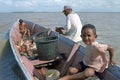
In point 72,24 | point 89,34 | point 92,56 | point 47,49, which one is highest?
point 89,34

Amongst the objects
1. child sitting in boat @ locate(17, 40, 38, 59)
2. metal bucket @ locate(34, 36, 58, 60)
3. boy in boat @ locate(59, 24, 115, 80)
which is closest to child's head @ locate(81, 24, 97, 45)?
boy in boat @ locate(59, 24, 115, 80)

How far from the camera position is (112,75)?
4.05 metres

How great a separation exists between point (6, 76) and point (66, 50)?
234 cm

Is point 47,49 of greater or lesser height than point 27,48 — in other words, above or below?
above

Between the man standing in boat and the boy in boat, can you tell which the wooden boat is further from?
the man standing in boat

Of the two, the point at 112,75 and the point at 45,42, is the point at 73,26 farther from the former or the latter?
the point at 112,75

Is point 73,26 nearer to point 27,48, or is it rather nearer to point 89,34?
point 27,48

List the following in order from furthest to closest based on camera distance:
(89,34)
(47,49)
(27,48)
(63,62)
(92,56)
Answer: (27,48) → (63,62) → (47,49) → (92,56) → (89,34)

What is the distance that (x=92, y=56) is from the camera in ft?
14.3

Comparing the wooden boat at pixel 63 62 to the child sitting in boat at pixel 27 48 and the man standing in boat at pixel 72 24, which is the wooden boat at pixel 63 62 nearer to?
the man standing in boat at pixel 72 24

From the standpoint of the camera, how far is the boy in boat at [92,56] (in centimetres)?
420

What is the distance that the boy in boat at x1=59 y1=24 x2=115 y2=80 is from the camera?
13.8 ft

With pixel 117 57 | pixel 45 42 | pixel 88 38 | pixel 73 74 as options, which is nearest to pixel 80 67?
pixel 73 74

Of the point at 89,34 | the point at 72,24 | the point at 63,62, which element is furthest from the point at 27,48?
the point at 89,34
